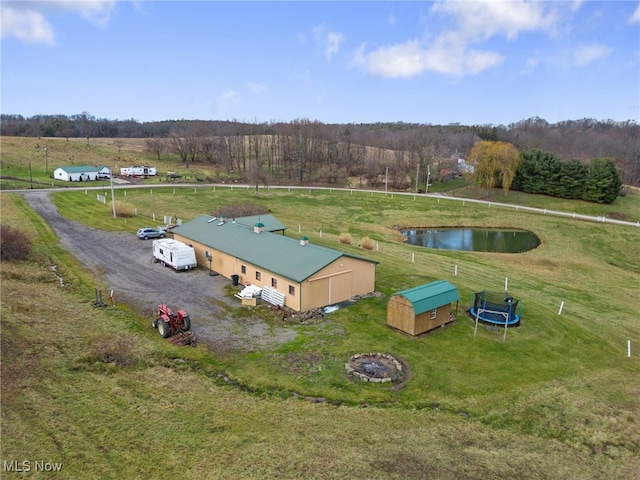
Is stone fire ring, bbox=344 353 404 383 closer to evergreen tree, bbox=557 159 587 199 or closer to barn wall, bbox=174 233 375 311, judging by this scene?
barn wall, bbox=174 233 375 311

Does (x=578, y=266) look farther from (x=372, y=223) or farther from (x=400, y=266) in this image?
(x=372, y=223)

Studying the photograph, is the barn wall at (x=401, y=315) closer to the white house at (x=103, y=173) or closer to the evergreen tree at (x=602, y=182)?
the evergreen tree at (x=602, y=182)

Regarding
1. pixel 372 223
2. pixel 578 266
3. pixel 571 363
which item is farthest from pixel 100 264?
pixel 578 266

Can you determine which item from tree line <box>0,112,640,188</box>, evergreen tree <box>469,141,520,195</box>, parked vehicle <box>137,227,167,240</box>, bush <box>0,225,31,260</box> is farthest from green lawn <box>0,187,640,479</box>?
tree line <box>0,112,640,188</box>

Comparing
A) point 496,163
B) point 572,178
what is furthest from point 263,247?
point 572,178

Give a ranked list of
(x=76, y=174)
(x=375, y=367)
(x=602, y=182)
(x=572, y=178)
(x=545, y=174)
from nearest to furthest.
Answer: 1. (x=375, y=367)
2. (x=602, y=182)
3. (x=572, y=178)
4. (x=545, y=174)
5. (x=76, y=174)

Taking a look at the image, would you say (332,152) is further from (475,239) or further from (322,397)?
(322,397)
